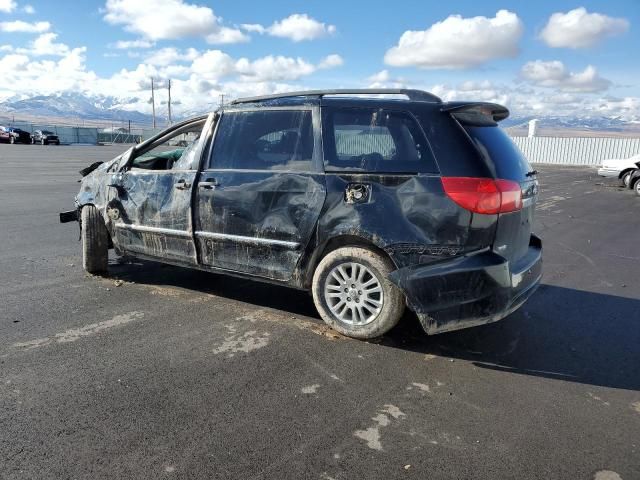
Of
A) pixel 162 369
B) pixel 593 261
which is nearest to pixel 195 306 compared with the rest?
pixel 162 369

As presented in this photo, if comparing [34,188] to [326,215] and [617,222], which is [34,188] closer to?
[326,215]

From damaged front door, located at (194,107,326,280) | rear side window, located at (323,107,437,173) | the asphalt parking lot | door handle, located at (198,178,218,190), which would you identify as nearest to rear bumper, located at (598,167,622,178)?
the asphalt parking lot

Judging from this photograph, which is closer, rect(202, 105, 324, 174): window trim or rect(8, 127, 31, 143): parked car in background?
rect(202, 105, 324, 174): window trim

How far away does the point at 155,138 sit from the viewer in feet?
17.1

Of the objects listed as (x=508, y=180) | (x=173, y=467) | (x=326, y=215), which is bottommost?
(x=173, y=467)

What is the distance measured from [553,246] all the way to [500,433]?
588 centimetres

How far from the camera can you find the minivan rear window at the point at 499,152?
3721mm

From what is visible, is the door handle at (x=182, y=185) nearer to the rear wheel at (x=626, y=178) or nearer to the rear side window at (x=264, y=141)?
the rear side window at (x=264, y=141)

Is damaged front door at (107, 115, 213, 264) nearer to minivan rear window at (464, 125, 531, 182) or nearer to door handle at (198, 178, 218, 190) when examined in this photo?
door handle at (198, 178, 218, 190)

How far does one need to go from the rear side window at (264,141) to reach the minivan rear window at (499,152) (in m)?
1.29

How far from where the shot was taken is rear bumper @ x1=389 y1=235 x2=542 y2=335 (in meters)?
3.58

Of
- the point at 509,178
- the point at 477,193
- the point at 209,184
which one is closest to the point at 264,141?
the point at 209,184

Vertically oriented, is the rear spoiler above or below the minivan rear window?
above

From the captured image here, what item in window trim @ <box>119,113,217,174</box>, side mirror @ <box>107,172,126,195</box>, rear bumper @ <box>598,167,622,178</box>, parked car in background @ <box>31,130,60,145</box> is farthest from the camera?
parked car in background @ <box>31,130,60,145</box>
